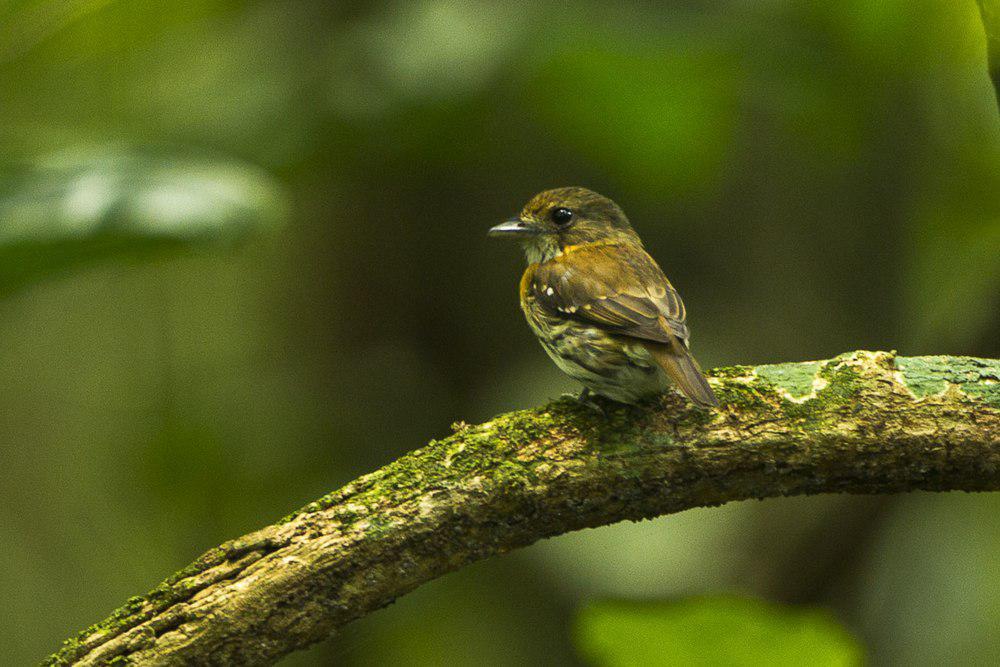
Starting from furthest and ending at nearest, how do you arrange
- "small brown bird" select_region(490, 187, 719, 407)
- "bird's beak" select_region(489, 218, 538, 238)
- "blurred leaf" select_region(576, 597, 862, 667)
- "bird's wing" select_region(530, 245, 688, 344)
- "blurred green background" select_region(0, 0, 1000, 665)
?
"blurred green background" select_region(0, 0, 1000, 665) < "bird's beak" select_region(489, 218, 538, 238) < "bird's wing" select_region(530, 245, 688, 344) < "small brown bird" select_region(490, 187, 719, 407) < "blurred leaf" select_region(576, 597, 862, 667)

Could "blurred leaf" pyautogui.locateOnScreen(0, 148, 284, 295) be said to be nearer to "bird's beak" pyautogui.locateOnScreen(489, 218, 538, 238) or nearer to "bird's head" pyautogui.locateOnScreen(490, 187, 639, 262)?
"bird's beak" pyautogui.locateOnScreen(489, 218, 538, 238)

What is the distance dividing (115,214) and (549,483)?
1303 mm

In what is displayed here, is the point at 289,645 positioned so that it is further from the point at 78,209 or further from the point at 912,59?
the point at 912,59

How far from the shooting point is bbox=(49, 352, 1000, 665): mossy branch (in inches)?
84.4

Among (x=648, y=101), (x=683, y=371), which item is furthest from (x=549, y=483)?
(x=648, y=101)

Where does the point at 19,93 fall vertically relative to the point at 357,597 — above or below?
above

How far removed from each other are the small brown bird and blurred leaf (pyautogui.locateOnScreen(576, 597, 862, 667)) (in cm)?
50

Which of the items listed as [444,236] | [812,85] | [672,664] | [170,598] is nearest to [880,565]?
[812,85]

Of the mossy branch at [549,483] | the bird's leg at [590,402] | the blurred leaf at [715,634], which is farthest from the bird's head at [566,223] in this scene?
the blurred leaf at [715,634]

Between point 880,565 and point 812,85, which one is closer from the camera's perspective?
point 812,85

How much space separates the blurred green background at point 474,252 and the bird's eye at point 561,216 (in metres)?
0.47

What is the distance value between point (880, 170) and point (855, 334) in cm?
77

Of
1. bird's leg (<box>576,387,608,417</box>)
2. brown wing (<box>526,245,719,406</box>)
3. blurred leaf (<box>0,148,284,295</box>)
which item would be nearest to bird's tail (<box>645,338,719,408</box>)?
brown wing (<box>526,245,719,406</box>)

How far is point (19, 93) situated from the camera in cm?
500
